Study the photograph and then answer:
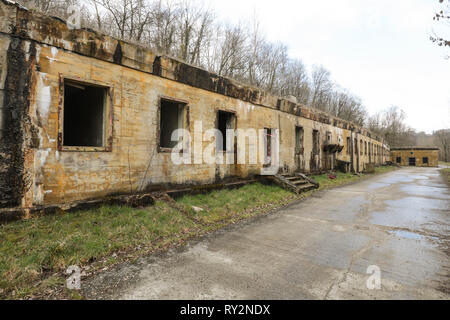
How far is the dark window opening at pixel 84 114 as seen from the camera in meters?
6.04

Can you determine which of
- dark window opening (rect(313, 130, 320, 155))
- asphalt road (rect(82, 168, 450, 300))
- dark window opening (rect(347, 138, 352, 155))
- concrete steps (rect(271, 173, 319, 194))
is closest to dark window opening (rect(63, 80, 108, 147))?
asphalt road (rect(82, 168, 450, 300))

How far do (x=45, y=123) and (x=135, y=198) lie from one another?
2.58 metres

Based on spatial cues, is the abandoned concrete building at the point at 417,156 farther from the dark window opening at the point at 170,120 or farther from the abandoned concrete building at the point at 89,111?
the dark window opening at the point at 170,120

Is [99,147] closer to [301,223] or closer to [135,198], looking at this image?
[135,198]

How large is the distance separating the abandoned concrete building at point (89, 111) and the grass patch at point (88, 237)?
2.27ft

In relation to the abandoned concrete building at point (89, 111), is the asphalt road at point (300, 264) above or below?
below

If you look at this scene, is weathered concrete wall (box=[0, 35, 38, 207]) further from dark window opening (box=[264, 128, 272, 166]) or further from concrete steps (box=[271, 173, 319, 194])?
dark window opening (box=[264, 128, 272, 166])

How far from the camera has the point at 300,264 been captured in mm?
3740

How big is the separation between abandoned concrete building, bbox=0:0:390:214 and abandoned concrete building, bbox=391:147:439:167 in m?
48.2

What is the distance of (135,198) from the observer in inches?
241

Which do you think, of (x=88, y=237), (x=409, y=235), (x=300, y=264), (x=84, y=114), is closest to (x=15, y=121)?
(x=88, y=237)

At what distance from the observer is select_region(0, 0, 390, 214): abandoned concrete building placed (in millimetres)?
4504

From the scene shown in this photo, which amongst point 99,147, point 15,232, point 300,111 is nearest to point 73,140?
point 99,147

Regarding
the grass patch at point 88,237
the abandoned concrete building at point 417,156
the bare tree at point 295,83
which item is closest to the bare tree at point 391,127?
the abandoned concrete building at point 417,156
